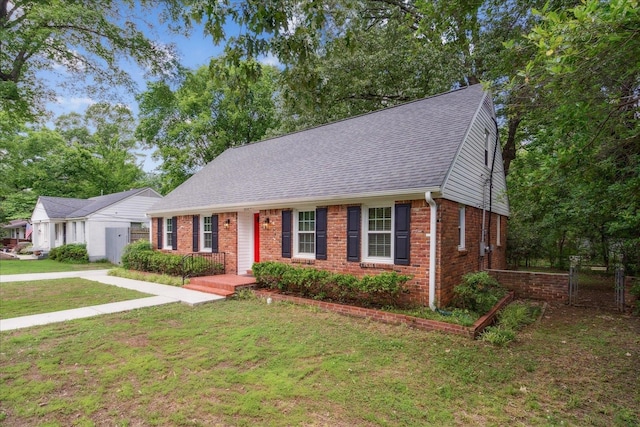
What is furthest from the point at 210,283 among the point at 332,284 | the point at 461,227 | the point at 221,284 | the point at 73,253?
the point at 73,253

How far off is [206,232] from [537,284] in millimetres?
10952

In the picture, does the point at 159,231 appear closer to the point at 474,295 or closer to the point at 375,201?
the point at 375,201

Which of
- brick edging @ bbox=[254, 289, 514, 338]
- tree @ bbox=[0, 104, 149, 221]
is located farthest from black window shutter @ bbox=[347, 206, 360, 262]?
tree @ bbox=[0, 104, 149, 221]

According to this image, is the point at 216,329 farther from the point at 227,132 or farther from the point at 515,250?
the point at 227,132

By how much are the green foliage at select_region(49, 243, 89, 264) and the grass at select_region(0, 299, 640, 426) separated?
15.2 metres

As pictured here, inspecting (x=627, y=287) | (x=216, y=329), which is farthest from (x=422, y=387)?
(x=627, y=287)

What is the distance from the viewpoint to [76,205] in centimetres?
2286

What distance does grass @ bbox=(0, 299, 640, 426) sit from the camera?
3.39 metres

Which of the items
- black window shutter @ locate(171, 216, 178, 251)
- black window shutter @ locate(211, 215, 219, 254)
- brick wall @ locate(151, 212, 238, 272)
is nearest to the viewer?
brick wall @ locate(151, 212, 238, 272)

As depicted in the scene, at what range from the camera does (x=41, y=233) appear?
75.3ft

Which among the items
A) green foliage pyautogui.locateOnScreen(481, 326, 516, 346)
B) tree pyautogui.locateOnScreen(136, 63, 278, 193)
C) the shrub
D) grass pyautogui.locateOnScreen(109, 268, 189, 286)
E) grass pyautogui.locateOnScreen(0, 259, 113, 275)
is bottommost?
grass pyautogui.locateOnScreen(0, 259, 113, 275)

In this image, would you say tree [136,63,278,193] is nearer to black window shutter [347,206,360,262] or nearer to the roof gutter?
the roof gutter

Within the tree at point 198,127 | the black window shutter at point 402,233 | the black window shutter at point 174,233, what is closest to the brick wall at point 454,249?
the black window shutter at point 402,233

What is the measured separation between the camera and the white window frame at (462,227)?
827 cm
